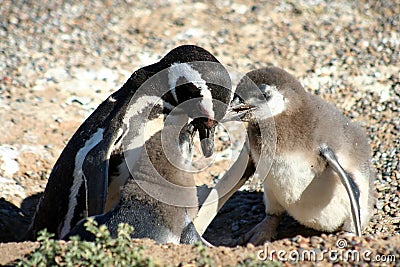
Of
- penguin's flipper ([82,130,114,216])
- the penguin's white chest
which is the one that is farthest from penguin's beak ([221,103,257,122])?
penguin's flipper ([82,130,114,216])

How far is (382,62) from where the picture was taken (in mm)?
6418

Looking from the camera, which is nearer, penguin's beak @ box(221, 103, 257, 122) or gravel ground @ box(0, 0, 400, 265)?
penguin's beak @ box(221, 103, 257, 122)

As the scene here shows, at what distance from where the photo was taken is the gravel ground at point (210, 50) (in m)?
4.59

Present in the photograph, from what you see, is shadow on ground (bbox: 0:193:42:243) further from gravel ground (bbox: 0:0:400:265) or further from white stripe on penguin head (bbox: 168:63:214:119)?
white stripe on penguin head (bbox: 168:63:214:119)

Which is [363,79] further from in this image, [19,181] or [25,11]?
[25,11]

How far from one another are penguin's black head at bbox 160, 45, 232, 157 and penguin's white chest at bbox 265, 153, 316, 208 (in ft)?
1.33

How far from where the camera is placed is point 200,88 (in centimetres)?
377

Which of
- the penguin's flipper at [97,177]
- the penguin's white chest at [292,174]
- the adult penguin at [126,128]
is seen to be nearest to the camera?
the penguin's flipper at [97,177]

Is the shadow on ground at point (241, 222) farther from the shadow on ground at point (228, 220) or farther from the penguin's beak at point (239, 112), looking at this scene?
the penguin's beak at point (239, 112)

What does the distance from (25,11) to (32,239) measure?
14.3 ft

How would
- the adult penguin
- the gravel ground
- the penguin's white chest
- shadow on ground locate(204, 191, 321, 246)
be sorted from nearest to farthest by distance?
the adult penguin → the penguin's white chest → shadow on ground locate(204, 191, 321, 246) → the gravel ground

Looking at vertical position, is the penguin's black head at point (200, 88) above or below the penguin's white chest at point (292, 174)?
above

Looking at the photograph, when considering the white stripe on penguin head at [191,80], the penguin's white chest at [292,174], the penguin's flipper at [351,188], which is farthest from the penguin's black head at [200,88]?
the penguin's flipper at [351,188]

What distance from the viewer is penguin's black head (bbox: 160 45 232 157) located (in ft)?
12.3
